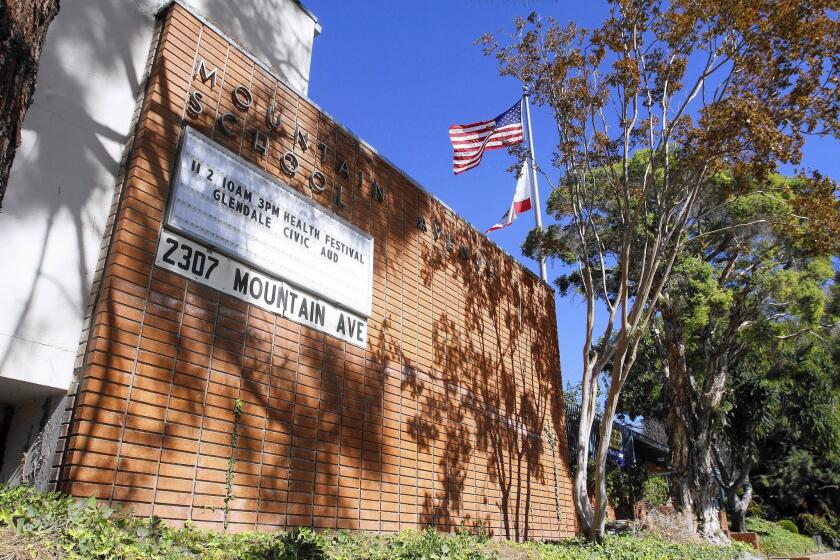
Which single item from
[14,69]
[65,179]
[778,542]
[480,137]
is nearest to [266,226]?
[65,179]

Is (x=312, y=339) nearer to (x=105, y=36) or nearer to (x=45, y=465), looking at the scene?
(x=45, y=465)

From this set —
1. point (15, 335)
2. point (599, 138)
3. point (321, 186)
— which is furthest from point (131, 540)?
point (599, 138)

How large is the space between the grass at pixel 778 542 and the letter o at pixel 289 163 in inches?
788

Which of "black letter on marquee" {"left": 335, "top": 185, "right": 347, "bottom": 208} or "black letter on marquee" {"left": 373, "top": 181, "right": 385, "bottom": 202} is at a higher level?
"black letter on marquee" {"left": 373, "top": 181, "right": 385, "bottom": 202}

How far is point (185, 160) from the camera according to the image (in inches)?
250

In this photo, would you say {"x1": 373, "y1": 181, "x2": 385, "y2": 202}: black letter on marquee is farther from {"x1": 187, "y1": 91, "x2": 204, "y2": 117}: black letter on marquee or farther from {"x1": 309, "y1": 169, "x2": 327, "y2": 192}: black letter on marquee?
{"x1": 187, "y1": 91, "x2": 204, "y2": 117}: black letter on marquee

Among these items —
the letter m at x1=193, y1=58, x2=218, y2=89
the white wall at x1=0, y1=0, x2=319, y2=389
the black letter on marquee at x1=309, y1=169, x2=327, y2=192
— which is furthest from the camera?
the black letter on marquee at x1=309, y1=169, x2=327, y2=192

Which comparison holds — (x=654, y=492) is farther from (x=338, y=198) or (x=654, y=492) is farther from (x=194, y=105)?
(x=194, y=105)

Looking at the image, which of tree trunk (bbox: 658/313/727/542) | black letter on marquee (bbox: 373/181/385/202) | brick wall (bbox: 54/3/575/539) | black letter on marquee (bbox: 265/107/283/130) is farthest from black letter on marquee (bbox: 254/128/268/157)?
tree trunk (bbox: 658/313/727/542)

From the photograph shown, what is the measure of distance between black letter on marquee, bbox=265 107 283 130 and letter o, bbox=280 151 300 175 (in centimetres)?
36

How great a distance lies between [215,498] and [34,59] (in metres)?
4.24

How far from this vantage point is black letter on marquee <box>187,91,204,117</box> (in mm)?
6629

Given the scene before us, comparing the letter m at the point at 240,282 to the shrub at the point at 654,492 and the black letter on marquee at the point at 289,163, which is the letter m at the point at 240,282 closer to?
the black letter on marquee at the point at 289,163

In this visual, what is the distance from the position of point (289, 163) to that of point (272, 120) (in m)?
0.56
